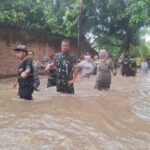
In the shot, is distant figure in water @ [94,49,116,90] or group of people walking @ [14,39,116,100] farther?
distant figure in water @ [94,49,116,90]

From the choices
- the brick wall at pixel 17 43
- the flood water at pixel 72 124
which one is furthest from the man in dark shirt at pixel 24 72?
the brick wall at pixel 17 43

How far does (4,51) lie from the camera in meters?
19.2

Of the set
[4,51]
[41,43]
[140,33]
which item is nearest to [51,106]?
[4,51]

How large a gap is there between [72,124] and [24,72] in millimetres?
2015

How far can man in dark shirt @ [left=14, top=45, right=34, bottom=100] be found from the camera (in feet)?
27.2

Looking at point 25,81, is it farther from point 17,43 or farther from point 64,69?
point 17,43

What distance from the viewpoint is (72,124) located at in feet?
21.9

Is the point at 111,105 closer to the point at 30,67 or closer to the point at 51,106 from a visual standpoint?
the point at 51,106

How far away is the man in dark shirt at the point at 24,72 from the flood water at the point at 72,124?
0.23m

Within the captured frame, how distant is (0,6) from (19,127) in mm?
19114

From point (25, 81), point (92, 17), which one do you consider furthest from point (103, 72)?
point (92, 17)

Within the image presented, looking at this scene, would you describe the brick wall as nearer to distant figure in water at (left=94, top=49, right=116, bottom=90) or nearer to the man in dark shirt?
distant figure in water at (left=94, top=49, right=116, bottom=90)

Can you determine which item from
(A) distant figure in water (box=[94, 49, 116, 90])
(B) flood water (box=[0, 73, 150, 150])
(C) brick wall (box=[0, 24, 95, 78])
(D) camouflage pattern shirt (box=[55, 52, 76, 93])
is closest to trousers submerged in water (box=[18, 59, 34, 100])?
(B) flood water (box=[0, 73, 150, 150])

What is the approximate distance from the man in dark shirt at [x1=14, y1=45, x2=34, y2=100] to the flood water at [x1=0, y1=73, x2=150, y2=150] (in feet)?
0.75
